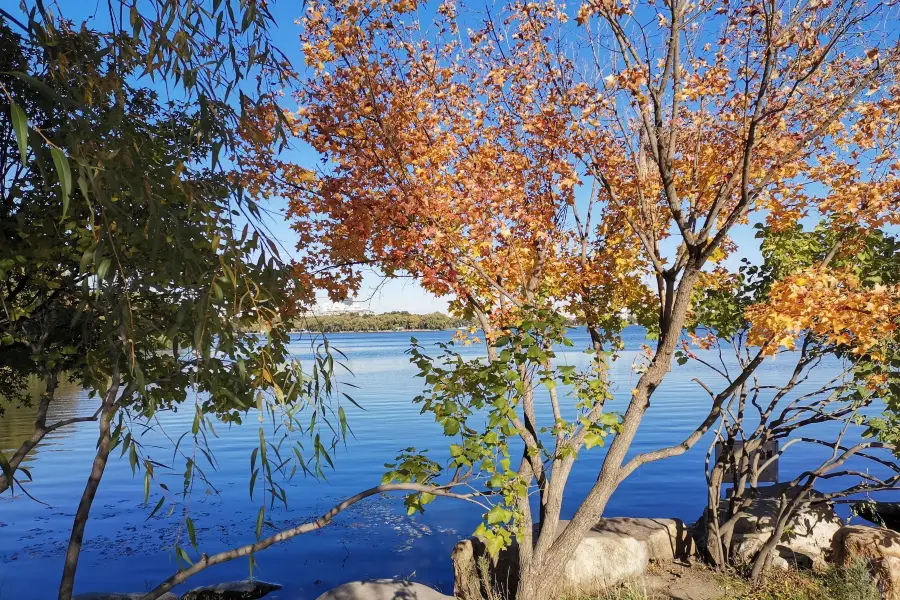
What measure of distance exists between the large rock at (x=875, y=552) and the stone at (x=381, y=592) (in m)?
4.73

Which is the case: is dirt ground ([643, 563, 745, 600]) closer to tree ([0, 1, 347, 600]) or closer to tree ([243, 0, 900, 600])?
tree ([243, 0, 900, 600])

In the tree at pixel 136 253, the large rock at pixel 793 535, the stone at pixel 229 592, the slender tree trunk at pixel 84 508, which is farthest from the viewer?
the stone at pixel 229 592

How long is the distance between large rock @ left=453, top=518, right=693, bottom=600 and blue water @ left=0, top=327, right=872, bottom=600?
1.61 m

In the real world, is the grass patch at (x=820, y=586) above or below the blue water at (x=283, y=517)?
above

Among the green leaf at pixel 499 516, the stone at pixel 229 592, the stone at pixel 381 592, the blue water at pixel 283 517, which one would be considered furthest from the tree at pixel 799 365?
the stone at pixel 229 592

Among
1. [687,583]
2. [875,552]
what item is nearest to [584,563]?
[687,583]

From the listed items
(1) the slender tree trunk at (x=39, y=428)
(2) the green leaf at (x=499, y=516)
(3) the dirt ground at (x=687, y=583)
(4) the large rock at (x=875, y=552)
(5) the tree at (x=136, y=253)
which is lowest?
(3) the dirt ground at (x=687, y=583)

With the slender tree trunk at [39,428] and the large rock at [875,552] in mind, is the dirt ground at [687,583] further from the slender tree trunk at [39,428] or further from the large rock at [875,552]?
the slender tree trunk at [39,428]

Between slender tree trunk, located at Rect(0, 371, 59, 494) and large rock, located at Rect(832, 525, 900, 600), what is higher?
slender tree trunk, located at Rect(0, 371, 59, 494)

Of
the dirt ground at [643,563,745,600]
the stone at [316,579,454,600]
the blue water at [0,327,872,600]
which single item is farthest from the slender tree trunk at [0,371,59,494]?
the dirt ground at [643,563,745,600]

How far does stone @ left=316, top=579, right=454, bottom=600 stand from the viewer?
687 cm

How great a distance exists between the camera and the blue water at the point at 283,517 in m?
10.5

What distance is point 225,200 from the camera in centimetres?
335

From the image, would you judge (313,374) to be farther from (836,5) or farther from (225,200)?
(836,5)
